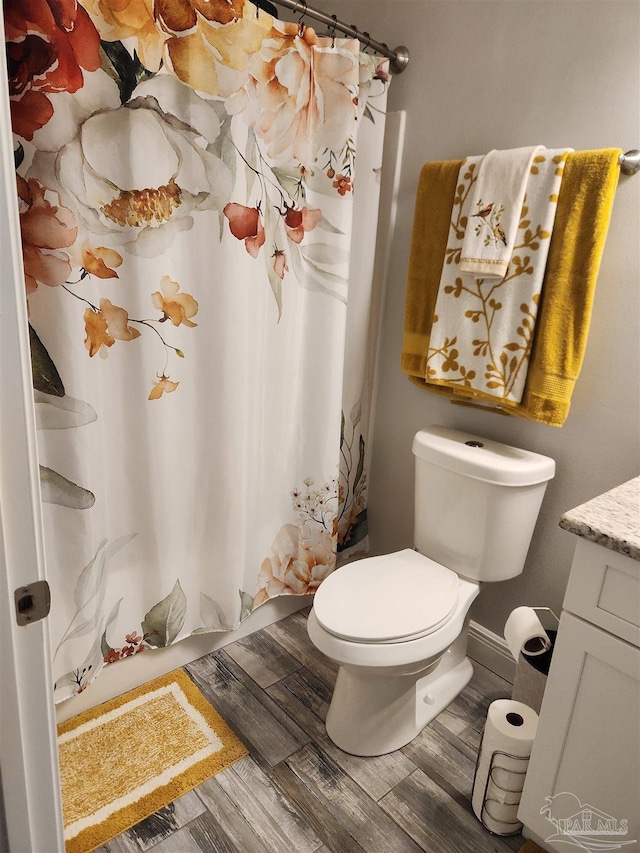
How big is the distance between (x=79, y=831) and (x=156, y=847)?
194 millimetres

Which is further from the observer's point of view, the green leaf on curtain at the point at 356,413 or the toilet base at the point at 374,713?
the green leaf on curtain at the point at 356,413

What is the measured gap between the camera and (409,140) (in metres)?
1.85

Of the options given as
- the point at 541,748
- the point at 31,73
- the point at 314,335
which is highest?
the point at 31,73

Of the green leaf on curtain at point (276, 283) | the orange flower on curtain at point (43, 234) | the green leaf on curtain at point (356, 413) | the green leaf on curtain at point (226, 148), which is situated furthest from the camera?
the green leaf on curtain at point (356, 413)

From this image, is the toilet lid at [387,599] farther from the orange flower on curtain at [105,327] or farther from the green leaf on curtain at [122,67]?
the green leaf on curtain at [122,67]

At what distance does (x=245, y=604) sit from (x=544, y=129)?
1.68m

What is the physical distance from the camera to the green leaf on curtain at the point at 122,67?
1237mm

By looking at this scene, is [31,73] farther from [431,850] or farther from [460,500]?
[431,850]

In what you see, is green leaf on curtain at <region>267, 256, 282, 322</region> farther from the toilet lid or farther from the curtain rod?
the toilet lid

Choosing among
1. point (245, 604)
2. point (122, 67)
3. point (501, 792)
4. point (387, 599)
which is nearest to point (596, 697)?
point (501, 792)

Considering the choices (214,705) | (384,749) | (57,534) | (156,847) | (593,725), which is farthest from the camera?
(214,705)

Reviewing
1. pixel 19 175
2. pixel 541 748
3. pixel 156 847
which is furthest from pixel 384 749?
pixel 19 175

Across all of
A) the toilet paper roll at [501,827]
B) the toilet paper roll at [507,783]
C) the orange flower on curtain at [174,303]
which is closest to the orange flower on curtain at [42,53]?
the orange flower on curtain at [174,303]

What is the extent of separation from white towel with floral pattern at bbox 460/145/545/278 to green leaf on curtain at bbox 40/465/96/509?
120cm
